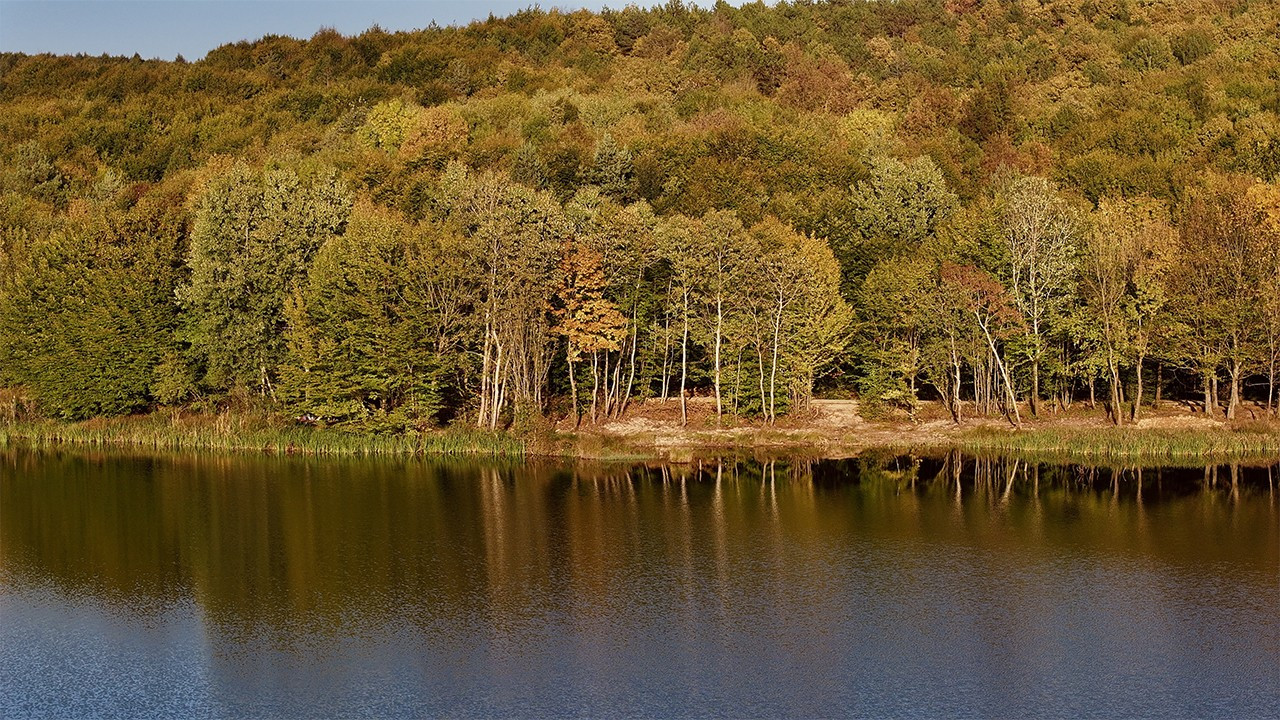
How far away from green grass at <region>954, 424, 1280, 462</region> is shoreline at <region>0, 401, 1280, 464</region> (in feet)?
0.16

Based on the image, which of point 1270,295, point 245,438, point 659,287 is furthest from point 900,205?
point 245,438

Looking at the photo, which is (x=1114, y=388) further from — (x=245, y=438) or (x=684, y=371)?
(x=245, y=438)

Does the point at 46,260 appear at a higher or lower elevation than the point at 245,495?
higher

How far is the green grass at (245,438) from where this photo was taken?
62.0 m

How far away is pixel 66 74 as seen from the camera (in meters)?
148

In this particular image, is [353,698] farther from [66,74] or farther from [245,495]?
[66,74]

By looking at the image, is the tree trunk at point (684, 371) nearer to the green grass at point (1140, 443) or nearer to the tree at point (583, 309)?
the tree at point (583, 309)

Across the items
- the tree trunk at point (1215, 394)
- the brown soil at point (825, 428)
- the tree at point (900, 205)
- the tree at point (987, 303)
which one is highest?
the tree at point (900, 205)

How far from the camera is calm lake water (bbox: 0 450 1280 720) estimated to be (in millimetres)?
28594

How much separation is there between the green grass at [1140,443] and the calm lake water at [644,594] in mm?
3242

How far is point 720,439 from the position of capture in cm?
6438

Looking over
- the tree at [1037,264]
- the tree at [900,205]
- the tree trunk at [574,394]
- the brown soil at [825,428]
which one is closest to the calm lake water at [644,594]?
the brown soil at [825,428]

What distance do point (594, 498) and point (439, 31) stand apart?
132181 millimetres

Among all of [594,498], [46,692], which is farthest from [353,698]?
[594,498]
